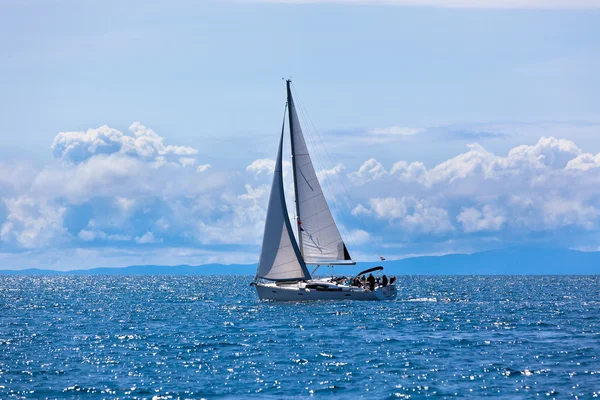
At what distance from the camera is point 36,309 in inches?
3280

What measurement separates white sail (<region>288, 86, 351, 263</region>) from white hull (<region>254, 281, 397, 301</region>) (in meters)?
2.47

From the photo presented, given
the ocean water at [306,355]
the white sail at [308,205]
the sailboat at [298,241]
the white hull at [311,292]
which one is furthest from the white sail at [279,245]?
the ocean water at [306,355]

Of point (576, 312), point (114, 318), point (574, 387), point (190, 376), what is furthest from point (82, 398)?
point (576, 312)

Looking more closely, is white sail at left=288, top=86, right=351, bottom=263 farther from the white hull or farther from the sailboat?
the white hull

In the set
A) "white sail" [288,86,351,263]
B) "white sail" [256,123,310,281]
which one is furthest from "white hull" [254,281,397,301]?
"white sail" [288,86,351,263]

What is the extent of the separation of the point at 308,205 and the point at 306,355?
101 feet

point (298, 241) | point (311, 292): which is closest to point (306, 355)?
point (311, 292)

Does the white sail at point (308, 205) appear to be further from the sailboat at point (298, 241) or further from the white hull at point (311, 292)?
the white hull at point (311, 292)

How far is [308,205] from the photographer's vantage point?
234 feet

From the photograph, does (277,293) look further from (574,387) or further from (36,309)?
(574,387)

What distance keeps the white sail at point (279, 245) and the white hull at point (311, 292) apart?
977mm

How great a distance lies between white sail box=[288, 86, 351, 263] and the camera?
232 ft

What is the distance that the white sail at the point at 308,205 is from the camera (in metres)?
70.8

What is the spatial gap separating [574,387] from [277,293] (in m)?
41.1
